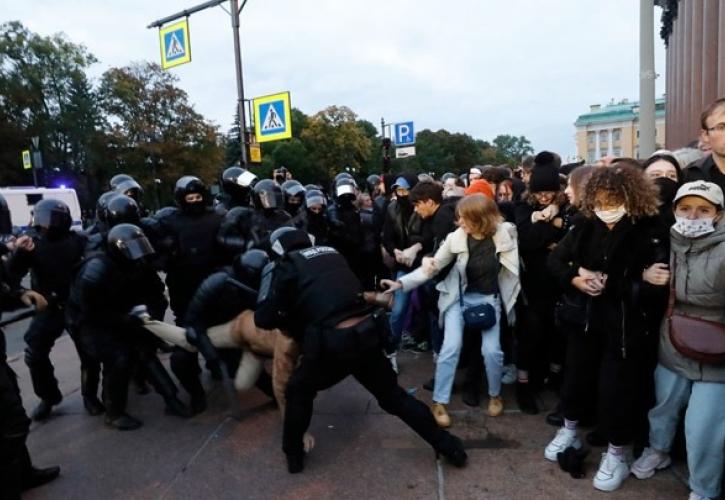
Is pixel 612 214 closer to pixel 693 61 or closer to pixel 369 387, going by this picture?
pixel 369 387

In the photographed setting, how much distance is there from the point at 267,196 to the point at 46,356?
218 cm

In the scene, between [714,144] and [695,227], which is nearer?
[695,227]

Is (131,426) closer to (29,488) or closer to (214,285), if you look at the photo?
(29,488)

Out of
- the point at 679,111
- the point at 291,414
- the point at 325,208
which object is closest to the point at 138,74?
the point at 679,111

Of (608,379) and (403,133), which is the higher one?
(403,133)

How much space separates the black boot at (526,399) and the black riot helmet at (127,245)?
289 centimetres

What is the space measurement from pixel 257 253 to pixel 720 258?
2709 mm

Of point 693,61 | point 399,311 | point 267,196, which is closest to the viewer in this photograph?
point 267,196

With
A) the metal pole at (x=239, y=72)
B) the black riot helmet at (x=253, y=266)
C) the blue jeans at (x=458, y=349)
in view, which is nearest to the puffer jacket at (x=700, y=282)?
the blue jeans at (x=458, y=349)

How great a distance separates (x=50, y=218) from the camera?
14.1 feet

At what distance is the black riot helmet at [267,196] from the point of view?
15.2 feet

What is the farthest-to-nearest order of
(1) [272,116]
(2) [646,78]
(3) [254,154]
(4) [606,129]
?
1. (4) [606,129]
2. (3) [254,154]
3. (1) [272,116]
4. (2) [646,78]

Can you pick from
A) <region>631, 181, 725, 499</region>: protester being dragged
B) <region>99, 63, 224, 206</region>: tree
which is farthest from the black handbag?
<region>99, 63, 224, 206</region>: tree

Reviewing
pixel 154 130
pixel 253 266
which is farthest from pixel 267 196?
pixel 154 130
